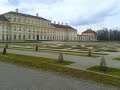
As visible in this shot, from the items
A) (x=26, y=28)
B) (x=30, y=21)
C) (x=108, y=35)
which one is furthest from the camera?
(x=108, y=35)

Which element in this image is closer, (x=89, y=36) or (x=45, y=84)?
(x=45, y=84)

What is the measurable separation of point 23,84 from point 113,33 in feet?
452

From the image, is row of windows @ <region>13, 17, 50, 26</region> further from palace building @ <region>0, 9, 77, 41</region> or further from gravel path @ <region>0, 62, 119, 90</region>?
gravel path @ <region>0, 62, 119, 90</region>

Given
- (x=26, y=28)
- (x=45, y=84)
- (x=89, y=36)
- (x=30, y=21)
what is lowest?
(x=45, y=84)

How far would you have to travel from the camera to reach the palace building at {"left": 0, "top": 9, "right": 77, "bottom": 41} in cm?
7650

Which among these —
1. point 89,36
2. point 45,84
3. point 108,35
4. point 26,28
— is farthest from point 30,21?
point 45,84

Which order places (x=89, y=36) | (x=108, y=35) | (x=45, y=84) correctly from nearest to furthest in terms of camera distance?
(x=45, y=84)
(x=89, y=36)
(x=108, y=35)

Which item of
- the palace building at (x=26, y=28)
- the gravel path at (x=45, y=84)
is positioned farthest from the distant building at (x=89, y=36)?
the gravel path at (x=45, y=84)

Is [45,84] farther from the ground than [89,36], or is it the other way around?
[89,36]

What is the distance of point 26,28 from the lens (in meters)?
85.4

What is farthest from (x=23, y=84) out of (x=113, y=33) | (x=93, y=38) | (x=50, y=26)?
(x=113, y=33)

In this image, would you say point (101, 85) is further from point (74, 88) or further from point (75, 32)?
point (75, 32)

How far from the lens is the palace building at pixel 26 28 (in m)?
76.5

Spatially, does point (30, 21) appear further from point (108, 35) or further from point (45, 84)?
point (45, 84)
